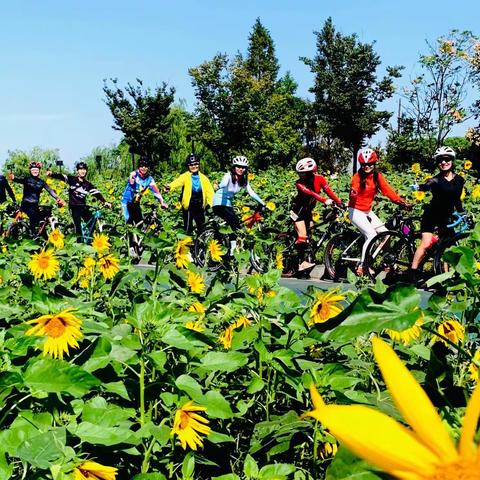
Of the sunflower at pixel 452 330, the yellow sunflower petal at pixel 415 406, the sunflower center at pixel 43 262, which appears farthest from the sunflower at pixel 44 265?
the yellow sunflower petal at pixel 415 406

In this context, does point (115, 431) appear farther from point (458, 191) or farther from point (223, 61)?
point (223, 61)

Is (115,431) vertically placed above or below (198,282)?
below

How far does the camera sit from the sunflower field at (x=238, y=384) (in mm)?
335

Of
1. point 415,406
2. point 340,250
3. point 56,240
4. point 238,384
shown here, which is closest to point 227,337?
point 238,384

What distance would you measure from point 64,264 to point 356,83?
179ft

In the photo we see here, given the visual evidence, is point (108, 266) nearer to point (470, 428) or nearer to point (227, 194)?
point (470, 428)

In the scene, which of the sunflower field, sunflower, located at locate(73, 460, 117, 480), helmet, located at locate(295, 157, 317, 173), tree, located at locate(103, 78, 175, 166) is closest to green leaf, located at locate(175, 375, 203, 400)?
the sunflower field

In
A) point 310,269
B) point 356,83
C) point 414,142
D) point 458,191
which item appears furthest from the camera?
point 356,83

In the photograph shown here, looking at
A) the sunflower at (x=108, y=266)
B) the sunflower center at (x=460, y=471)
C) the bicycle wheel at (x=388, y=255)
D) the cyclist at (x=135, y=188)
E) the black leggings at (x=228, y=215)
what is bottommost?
the sunflower center at (x=460, y=471)

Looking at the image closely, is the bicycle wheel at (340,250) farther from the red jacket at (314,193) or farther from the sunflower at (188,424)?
the sunflower at (188,424)

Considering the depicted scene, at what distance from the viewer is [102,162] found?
161 ft

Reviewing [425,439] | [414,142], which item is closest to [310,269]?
[425,439]

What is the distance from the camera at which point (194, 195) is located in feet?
36.5

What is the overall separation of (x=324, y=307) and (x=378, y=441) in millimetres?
2008
